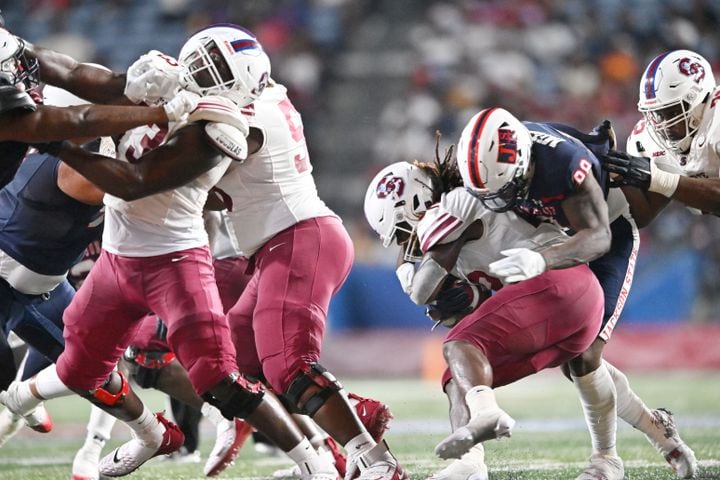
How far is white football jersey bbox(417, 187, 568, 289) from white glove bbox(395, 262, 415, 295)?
0.72 feet

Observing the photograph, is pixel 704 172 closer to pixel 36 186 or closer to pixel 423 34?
pixel 36 186

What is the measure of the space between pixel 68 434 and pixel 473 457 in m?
3.75

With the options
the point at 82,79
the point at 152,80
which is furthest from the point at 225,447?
the point at 152,80

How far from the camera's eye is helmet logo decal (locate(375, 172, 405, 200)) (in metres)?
4.86

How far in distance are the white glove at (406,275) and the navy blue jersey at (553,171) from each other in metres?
0.54

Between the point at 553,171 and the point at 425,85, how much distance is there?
9.66 m

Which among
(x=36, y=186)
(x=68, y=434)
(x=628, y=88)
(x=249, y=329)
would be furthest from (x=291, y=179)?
→ (x=628, y=88)

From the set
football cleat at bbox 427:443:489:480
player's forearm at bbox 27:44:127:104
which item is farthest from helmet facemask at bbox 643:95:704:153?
player's forearm at bbox 27:44:127:104

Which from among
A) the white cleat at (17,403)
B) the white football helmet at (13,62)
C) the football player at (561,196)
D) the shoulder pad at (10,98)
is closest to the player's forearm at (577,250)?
the football player at (561,196)

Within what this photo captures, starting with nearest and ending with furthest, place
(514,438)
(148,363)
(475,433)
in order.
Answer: (475,433)
(148,363)
(514,438)

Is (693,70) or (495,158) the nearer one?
(495,158)

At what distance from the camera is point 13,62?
4.11 meters

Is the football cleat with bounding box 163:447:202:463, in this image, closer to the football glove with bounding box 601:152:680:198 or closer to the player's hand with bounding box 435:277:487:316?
the player's hand with bounding box 435:277:487:316

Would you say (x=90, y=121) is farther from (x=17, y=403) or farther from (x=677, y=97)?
(x=677, y=97)
